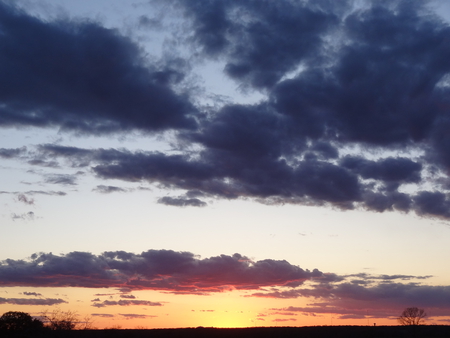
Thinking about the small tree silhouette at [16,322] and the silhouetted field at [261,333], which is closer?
the small tree silhouette at [16,322]

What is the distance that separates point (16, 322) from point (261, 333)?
4888 cm

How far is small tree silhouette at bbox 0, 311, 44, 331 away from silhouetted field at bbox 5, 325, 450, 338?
3.52ft

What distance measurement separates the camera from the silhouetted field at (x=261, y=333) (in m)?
84.2

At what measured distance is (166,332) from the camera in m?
92.6

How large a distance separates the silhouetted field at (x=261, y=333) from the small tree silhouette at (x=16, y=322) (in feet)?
3.52

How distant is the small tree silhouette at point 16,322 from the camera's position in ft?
220

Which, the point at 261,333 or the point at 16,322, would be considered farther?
the point at 261,333

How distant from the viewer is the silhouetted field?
A: 276ft

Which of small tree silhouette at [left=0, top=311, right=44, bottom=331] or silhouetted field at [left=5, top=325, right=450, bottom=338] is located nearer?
small tree silhouette at [left=0, top=311, right=44, bottom=331]

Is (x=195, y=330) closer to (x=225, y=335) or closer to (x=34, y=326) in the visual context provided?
(x=225, y=335)

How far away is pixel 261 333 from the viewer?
97.2 metres

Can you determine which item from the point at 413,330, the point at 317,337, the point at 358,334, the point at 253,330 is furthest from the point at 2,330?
the point at 413,330

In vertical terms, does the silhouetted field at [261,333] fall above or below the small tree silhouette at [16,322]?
below

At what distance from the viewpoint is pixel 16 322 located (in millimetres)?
67938
